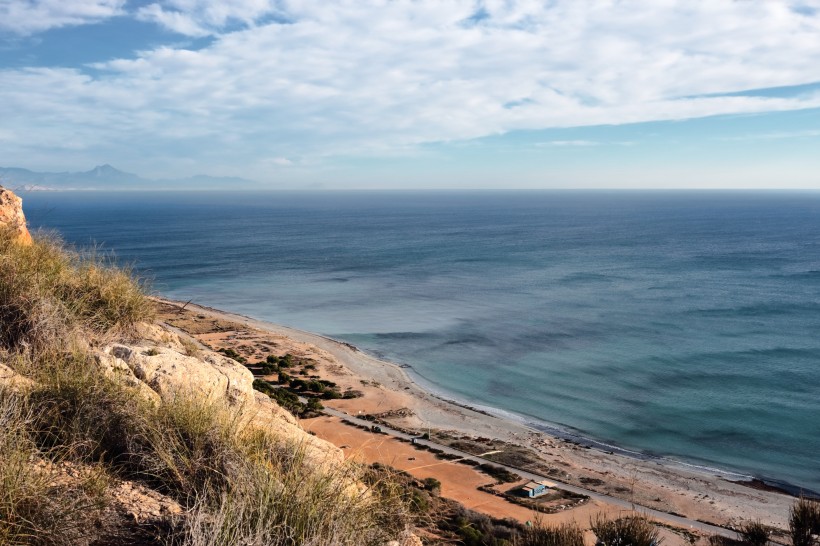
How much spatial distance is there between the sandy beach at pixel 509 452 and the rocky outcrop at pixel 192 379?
7.67 meters

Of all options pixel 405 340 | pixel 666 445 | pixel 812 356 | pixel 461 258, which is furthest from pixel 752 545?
pixel 461 258

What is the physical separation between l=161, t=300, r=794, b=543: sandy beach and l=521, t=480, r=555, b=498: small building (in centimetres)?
130

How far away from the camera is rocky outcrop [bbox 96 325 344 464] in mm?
8578

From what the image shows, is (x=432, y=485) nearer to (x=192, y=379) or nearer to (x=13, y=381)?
(x=192, y=379)

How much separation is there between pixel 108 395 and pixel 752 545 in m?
19.1

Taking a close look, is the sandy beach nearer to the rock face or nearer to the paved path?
the paved path

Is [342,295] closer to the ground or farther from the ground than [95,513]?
closer to the ground

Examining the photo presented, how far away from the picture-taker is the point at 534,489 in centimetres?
2375

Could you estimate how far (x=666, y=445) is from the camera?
31.7 m

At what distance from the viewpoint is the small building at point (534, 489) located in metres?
23.6

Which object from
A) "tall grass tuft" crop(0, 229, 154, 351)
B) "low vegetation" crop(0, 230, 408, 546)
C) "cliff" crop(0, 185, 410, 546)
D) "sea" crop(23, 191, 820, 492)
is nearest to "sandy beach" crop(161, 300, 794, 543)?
"sea" crop(23, 191, 820, 492)

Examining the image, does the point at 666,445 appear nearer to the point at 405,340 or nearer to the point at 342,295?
the point at 405,340

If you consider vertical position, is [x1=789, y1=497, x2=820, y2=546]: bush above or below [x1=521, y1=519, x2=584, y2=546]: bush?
below

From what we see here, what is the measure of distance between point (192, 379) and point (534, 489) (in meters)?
17.4
